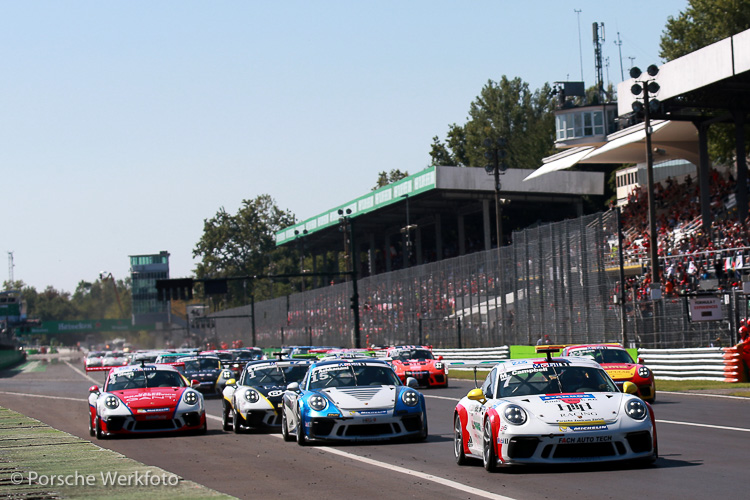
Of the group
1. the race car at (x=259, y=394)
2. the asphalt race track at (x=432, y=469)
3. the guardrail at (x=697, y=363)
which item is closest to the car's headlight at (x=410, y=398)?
the asphalt race track at (x=432, y=469)

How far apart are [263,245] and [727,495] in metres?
154

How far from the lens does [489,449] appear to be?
1147cm

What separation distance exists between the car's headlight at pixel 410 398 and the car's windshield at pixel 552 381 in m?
3.84

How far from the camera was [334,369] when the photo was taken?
55.5ft

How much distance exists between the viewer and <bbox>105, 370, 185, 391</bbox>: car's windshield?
19656 millimetres

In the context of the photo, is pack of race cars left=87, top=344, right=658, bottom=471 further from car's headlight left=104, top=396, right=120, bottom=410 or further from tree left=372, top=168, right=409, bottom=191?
tree left=372, top=168, right=409, bottom=191

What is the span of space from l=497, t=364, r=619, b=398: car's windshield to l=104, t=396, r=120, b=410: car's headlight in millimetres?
8792

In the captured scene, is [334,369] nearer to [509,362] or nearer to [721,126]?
[509,362]

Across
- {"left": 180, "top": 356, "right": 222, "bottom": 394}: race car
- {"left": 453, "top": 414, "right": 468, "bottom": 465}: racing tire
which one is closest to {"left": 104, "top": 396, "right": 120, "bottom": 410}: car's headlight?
{"left": 453, "top": 414, "right": 468, "bottom": 465}: racing tire

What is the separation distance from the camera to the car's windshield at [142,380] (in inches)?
774

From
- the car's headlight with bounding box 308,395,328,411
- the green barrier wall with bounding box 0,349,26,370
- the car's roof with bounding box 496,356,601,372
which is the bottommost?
the green barrier wall with bounding box 0,349,26,370

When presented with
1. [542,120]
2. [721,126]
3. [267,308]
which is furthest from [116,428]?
[542,120]

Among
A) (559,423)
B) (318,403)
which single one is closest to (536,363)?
(559,423)

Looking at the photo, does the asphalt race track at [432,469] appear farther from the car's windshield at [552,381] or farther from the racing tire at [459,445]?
the car's windshield at [552,381]
